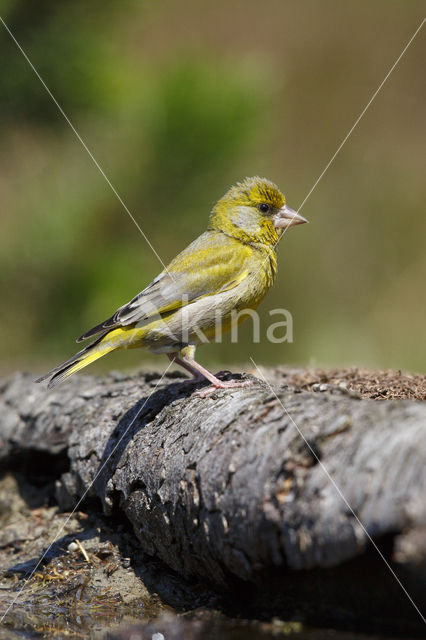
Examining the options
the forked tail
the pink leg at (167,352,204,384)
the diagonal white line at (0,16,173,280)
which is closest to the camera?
the forked tail

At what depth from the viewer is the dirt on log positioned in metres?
1.69

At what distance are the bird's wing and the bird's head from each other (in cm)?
21

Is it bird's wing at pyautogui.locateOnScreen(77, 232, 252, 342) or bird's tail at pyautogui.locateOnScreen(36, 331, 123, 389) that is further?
bird's wing at pyautogui.locateOnScreen(77, 232, 252, 342)

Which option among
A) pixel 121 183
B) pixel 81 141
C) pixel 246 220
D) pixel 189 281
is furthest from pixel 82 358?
pixel 81 141

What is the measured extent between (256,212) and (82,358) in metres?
1.57

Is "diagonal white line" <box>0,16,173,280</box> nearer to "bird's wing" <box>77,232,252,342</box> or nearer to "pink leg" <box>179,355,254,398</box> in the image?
"bird's wing" <box>77,232,252,342</box>

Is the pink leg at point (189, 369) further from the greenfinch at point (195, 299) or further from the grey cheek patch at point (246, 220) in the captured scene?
the grey cheek patch at point (246, 220)

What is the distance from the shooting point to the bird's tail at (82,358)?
3297 millimetres

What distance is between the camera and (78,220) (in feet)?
18.8

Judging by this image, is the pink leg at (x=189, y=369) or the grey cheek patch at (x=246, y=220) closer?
the pink leg at (x=189, y=369)

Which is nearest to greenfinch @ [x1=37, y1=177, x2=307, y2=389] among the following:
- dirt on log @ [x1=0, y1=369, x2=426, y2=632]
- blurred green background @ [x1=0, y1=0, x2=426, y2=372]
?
dirt on log @ [x1=0, y1=369, x2=426, y2=632]

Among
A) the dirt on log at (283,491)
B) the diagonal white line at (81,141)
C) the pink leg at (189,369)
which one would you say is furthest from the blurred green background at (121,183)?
the dirt on log at (283,491)

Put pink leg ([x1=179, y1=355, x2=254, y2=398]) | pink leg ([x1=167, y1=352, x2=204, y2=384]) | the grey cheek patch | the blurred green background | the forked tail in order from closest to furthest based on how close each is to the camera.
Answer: pink leg ([x1=179, y1=355, x2=254, y2=398])
the forked tail
pink leg ([x1=167, y1=352, x2=204, y2=384])
the grey cheek patch
the blurred green background

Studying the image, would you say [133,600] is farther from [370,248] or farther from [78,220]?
[370,248]
